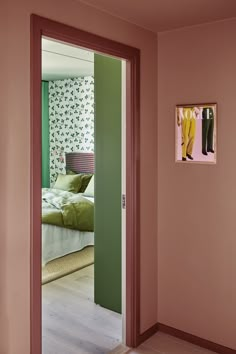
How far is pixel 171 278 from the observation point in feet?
10.2

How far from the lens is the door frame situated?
216cm

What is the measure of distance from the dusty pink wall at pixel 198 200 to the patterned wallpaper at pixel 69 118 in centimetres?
373

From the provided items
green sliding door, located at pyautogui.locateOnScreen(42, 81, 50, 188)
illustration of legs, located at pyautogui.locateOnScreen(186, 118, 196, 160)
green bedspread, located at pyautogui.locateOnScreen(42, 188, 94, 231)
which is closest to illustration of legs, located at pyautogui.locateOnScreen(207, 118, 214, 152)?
illustration of legs, located at pyautogui.locateOnScreen(186, 118, 196, 160)

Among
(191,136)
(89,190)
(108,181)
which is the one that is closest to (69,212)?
Answer: (89,190)

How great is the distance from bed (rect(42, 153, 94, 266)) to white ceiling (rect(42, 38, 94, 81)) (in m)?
1.85

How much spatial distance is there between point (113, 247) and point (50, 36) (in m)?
1.92

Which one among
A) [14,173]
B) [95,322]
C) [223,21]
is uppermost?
[223,21]

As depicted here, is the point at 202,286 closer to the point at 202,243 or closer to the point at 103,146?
the point at 202,243

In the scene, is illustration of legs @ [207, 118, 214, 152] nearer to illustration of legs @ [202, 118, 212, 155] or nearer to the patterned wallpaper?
illustration of legs @ [202, 118, 212, 155]

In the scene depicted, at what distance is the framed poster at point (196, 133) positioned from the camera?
2.81 m

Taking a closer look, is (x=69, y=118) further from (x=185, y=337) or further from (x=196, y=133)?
(x=185, y=337)

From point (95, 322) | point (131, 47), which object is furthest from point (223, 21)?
point (95, 322)

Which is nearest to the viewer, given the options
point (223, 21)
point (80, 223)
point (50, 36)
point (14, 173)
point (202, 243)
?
point (14, 173)

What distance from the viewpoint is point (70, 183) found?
6438 mm
